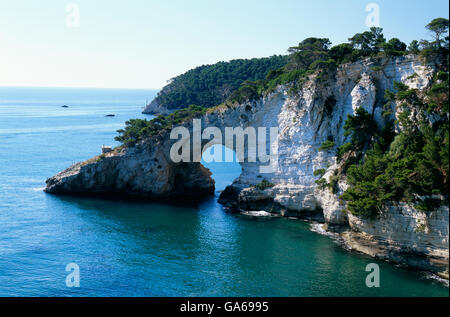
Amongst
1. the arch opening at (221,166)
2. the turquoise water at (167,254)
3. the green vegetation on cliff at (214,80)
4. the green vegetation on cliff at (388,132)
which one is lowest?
the turquoise water at (167,254)

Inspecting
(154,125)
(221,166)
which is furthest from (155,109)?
(154,125)

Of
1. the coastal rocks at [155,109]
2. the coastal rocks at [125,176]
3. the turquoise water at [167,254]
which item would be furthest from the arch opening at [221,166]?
the coastal rocks at [155,109]

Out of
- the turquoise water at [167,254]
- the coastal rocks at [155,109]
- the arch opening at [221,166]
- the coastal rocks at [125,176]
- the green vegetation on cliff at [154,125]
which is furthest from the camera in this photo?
the coastal rocks at [155,109]

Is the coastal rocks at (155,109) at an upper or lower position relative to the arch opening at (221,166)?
upper

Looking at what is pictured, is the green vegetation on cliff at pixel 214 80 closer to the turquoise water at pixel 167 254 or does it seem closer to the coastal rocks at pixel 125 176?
the coastal rocks at pixel 125 176

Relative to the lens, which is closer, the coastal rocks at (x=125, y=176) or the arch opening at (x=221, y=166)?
the coastal rocks at (x=125, y=176)

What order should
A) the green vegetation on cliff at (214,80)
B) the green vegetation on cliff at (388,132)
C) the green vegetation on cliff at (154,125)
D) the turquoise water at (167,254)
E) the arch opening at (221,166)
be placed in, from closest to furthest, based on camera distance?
the turquoise water at (167,254), the green vegetation on cliff at (388,132), the green vegetation on cliff at (154,125), the arch opening at (221,166), the green vegetation on cliff at (214,80)
